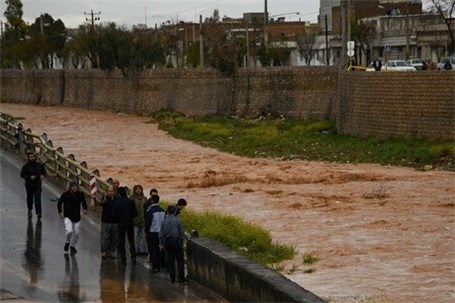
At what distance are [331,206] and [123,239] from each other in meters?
11.0

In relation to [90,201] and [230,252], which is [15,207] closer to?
[90,201]

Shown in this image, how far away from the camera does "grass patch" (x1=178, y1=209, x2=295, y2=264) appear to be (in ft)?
68.6

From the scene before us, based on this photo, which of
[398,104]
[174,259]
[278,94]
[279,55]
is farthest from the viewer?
[279,55]

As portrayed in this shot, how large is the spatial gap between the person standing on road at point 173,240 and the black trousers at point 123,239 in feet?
5.38

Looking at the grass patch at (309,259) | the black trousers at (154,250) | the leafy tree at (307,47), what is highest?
the leafy tree at (307,47)

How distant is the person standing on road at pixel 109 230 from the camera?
19.6 meters

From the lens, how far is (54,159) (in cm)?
2916

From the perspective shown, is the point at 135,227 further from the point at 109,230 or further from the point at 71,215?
the point at 71,215

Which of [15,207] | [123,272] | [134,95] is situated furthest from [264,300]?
[134,95]

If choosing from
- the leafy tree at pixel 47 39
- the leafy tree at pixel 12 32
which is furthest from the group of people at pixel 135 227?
the leafy tree at pixel 12 32

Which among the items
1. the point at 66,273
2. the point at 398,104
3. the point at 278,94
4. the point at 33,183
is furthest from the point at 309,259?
the point at 278,94

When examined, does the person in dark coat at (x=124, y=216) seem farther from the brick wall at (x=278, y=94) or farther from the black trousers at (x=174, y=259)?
the brick wall at (x=278, y=94)

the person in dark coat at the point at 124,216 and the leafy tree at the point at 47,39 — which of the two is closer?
the person in dark coat at the point at 124,216

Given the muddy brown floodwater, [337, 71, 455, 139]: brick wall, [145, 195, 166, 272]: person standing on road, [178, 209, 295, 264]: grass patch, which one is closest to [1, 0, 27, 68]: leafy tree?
the muddy brown floodwater
